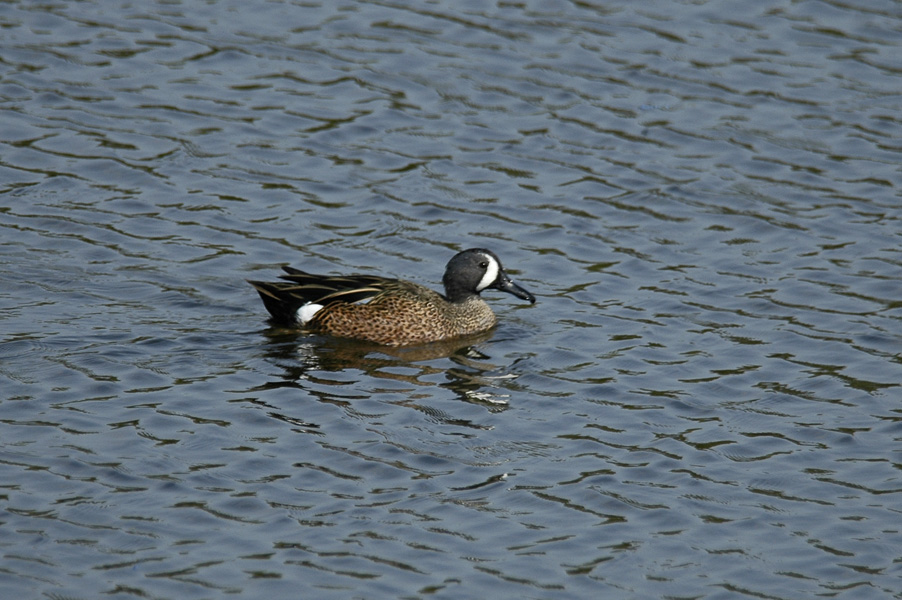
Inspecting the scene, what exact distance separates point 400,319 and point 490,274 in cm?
89

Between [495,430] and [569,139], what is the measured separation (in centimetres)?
585

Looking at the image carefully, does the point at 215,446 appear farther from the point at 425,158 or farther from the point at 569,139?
the point at 569,139

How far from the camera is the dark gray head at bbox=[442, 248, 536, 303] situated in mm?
11461

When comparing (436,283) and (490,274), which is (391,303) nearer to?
(490,274)

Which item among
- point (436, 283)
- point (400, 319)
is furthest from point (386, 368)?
point (436, 283)

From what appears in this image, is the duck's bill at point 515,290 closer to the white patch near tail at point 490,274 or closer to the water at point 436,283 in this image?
the white patch near tail at point 490,274

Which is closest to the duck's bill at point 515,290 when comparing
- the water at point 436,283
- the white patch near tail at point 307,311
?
the water at point 436,283

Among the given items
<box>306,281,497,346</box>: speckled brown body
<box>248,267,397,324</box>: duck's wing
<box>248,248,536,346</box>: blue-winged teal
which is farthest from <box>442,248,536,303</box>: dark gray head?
Answer: <box>248,267,397,324</box>: duck's wing

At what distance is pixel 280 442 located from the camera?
343 inches

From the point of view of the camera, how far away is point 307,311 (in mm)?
10992

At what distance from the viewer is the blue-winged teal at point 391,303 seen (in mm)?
10953

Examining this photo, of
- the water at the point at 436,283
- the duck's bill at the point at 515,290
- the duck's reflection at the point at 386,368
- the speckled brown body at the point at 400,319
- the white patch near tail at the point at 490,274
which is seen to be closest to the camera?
the water at the point at 436,283

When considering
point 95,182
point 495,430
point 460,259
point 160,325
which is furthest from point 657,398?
point 95,182

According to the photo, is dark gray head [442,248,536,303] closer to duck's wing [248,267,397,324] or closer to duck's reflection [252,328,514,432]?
duck's reflection [252,328,514,432]
